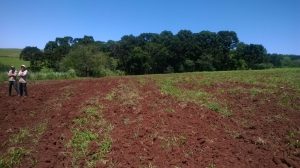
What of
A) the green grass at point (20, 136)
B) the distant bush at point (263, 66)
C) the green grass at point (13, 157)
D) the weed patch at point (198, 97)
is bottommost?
the green grass at point (13, 157)

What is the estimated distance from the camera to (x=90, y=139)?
11281mm

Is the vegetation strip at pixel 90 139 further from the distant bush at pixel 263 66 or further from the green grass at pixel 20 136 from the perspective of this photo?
the distant bush at pixel 263 66

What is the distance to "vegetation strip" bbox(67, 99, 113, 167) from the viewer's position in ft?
32.7

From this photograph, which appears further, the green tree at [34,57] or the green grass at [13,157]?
the green tree at [34,57]

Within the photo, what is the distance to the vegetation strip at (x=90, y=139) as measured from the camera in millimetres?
9953

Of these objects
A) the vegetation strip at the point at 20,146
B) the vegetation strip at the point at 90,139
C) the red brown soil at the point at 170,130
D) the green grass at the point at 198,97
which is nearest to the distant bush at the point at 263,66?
the green grass at the point at 198,97

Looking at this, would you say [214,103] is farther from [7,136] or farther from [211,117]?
[7,136]

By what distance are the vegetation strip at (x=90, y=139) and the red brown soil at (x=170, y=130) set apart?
0.74 ft

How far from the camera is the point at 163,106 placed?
48.9ft

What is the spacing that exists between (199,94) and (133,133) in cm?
726

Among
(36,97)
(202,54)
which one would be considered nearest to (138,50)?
(202,54)

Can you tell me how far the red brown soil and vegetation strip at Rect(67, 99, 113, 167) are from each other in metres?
0.22

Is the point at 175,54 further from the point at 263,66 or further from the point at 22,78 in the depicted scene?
the point at 22,78

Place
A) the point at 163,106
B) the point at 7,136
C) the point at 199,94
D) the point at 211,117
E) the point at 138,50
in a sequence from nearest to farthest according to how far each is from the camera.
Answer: the point at 7,136, the point at 211,117, the point at 163,106, the point at 199,94, the point at 138,50
